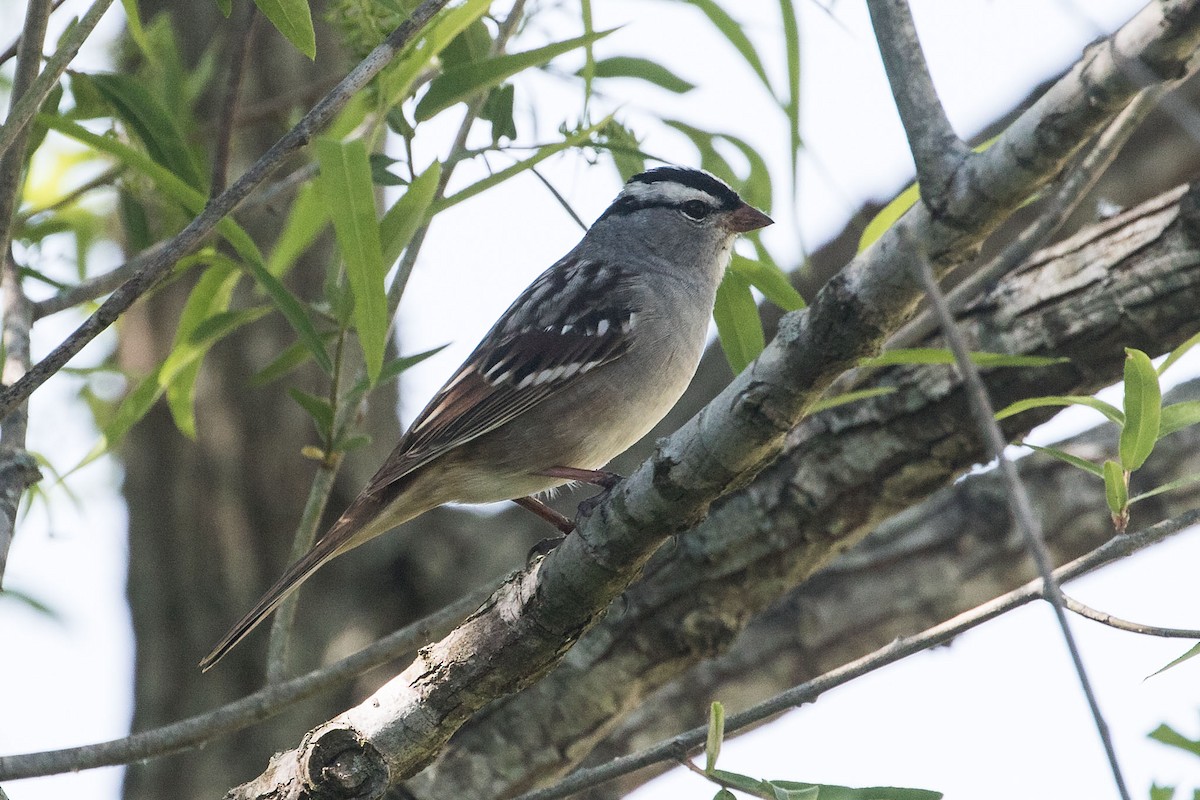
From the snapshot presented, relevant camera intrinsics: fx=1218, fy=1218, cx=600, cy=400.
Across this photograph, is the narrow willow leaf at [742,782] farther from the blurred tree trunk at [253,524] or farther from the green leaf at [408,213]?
the blurred tree trunk at [253,524]

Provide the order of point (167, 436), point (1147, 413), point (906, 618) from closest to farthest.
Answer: point (1147, 413) → point (906, 618) → point (167, 436)

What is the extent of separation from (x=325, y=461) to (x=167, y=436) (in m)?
2.60

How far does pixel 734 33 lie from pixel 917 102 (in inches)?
52.8

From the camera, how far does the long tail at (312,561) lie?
118 inches

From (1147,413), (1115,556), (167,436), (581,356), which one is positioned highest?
(167,436)

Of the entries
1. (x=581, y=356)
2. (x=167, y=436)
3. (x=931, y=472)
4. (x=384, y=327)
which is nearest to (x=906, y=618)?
(x=931, y=472)

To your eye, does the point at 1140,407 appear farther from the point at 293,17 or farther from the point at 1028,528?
the point at 293,17

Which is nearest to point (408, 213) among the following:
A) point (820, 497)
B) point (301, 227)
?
point (301, 227)

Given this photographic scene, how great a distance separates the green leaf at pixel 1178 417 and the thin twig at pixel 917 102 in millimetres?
972

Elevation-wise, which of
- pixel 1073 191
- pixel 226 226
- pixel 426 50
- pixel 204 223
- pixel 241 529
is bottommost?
pixel 1073 191

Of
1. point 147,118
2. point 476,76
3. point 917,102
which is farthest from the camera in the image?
point 147,118

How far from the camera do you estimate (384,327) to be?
8.30ft

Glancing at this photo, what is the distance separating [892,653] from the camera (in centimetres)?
217

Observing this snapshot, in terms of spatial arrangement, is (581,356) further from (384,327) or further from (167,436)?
(167,436)
